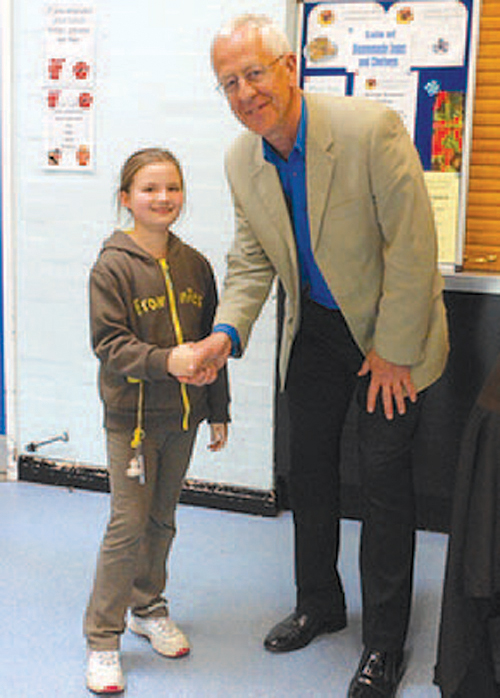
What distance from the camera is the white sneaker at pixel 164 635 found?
219cm

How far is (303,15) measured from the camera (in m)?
2.87

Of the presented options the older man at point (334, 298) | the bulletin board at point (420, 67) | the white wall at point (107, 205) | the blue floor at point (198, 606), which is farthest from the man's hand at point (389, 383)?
the white wall at point (107, 205)

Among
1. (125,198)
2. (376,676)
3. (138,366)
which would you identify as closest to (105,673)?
(376,676)

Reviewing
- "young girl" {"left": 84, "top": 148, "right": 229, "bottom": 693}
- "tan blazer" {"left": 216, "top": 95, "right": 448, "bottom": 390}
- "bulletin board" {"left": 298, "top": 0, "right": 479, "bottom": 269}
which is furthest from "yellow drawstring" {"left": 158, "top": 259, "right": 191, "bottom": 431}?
"bulletin board" {"left": 298, "top": 0, "right": 479, "bottom": 269}

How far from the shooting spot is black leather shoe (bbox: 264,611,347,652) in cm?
223

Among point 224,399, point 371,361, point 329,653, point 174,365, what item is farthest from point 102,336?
point 329,653

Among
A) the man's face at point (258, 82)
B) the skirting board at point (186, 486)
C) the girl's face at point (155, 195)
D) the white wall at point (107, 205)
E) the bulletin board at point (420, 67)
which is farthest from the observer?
the skirting board at point (186, 486)

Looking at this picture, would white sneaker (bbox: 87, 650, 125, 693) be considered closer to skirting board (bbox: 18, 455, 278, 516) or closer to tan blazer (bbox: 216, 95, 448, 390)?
tan blazer (bbox: 216, 95, 448, 390)

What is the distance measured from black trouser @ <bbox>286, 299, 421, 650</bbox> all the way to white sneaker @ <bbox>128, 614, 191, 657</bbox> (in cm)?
33

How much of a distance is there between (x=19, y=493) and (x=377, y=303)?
1849 mm

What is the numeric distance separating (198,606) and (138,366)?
88 centimetres

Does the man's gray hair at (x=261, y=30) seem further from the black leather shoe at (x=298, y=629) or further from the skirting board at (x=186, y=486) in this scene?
the skirting board at (x=186, y=486)

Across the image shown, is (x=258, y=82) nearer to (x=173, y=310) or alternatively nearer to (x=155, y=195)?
(x=155, y=195)

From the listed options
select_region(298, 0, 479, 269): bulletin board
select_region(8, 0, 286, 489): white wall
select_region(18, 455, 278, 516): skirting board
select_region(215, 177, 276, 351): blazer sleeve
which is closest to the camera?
select_region(215, 177, 276, 351): blazer sleeve
